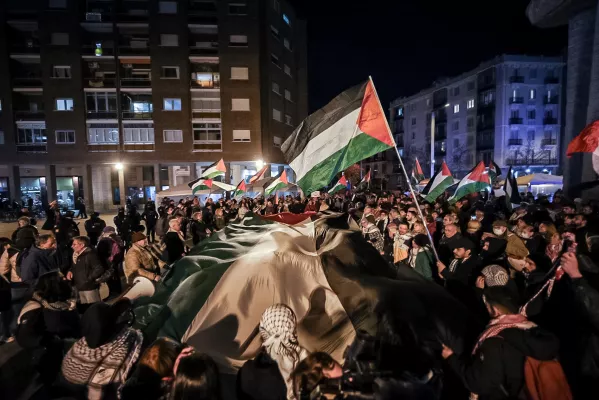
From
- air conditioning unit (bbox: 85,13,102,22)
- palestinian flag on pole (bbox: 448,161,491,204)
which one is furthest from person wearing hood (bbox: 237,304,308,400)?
air conditioning unit (bbox: 85,13,102,22)

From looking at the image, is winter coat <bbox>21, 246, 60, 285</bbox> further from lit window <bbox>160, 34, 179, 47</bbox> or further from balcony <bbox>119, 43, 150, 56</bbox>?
balcony <bbox>119, 43, 150, 56</bbox>

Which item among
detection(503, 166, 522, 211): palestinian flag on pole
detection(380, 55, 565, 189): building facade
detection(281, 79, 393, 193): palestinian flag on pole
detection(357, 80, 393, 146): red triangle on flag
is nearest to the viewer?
detection(357, 80, 393, 146): red triangle on flag

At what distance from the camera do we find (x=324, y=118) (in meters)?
6.89

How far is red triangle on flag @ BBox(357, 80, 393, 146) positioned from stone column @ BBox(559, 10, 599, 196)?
51.3 feet

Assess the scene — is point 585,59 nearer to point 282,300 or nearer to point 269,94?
point 282,300

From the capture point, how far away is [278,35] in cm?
4184

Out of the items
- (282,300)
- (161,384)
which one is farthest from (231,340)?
(161,384)

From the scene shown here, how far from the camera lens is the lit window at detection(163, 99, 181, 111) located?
121ft

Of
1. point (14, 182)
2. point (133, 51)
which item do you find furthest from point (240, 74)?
point (14, 182)

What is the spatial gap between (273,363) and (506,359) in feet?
5.83

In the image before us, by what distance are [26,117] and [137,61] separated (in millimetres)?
11901

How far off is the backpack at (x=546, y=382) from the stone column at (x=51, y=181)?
42248mm

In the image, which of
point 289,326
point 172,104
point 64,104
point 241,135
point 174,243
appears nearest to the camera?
point 289,326

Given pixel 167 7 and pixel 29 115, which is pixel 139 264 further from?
pixel 29 115
